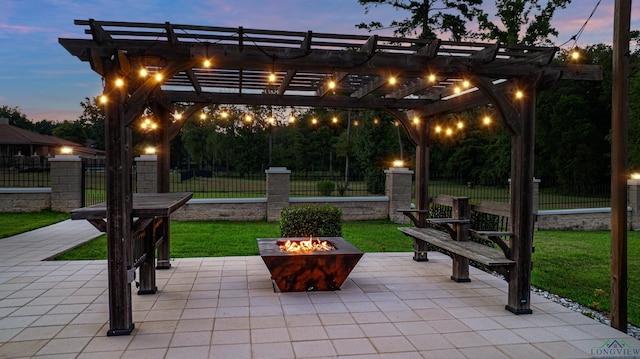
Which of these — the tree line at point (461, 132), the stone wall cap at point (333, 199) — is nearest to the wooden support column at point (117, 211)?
the tree line at point (461, 132)

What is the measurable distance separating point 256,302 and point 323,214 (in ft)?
10.1

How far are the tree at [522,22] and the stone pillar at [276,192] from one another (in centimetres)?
1874

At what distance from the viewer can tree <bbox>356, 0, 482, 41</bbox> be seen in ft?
62.5

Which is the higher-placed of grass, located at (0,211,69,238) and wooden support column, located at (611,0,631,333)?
wooden support column, located at (611,0,631,333)

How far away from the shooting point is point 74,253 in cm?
730

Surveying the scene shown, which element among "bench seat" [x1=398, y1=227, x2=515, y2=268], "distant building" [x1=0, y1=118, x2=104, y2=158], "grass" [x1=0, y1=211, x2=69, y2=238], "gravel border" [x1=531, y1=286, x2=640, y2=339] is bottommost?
"gravel border" [x1=531, y1=286, x2=640, y2=339]

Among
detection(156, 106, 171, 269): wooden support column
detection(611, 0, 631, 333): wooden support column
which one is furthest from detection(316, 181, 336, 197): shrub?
detection(611, 0, 631, 333): wooden support column

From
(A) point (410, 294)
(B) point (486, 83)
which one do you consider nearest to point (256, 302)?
(A) point (410, 294)

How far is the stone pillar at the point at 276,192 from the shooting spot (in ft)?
38.4

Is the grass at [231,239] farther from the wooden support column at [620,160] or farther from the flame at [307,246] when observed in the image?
the wooden support column at [620,160]

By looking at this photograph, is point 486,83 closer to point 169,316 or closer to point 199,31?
point 199,31

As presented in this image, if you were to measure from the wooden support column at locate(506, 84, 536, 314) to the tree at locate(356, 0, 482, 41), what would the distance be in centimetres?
1580

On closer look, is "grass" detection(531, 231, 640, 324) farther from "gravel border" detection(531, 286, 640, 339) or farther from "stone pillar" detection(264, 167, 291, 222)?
"stone pillar" detection(264, 167, 291, 222)

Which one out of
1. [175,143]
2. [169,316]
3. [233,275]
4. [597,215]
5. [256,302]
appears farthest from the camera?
[175,143]
